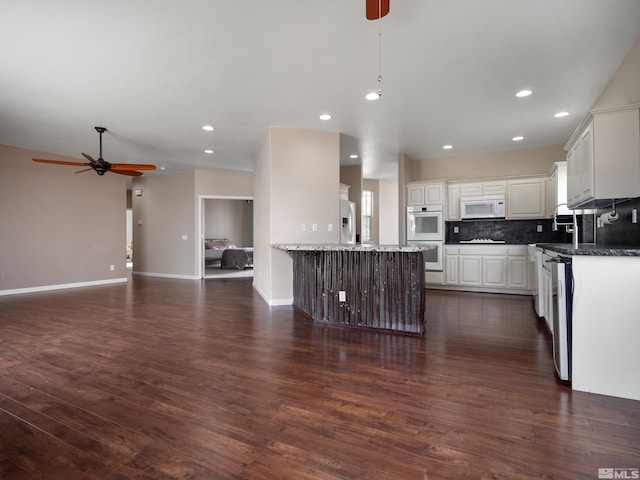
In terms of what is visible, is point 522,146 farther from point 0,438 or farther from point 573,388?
point 0,438

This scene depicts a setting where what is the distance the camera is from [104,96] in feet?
12.6

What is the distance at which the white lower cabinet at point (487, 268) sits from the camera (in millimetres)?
5812

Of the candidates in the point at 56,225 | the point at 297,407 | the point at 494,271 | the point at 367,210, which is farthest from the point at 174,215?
the point at 297,407

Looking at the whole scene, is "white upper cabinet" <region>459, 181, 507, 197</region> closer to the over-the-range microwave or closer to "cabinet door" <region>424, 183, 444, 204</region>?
the over-the-range microwave

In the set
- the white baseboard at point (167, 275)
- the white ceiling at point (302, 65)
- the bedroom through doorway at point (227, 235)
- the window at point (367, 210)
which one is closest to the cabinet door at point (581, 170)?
the white ceiling at point (302, 65)

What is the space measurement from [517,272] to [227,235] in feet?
29.5

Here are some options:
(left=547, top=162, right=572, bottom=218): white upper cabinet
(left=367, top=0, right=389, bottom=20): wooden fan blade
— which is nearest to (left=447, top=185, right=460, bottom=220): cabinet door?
(left=547, top=162, right=572, bottom=218): white upper cabinet

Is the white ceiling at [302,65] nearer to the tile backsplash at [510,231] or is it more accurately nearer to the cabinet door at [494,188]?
the cabinet door at [494,188]

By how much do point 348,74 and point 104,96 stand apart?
2.81 m

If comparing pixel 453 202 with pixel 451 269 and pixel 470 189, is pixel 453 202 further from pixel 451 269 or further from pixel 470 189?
pixel 451 269

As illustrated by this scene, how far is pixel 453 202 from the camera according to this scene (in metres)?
6.51

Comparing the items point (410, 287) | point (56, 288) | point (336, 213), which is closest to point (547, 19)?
point (410, 287)

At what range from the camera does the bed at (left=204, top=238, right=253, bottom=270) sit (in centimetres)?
996

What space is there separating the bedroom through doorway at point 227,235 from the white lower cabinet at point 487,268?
5.87 meters
